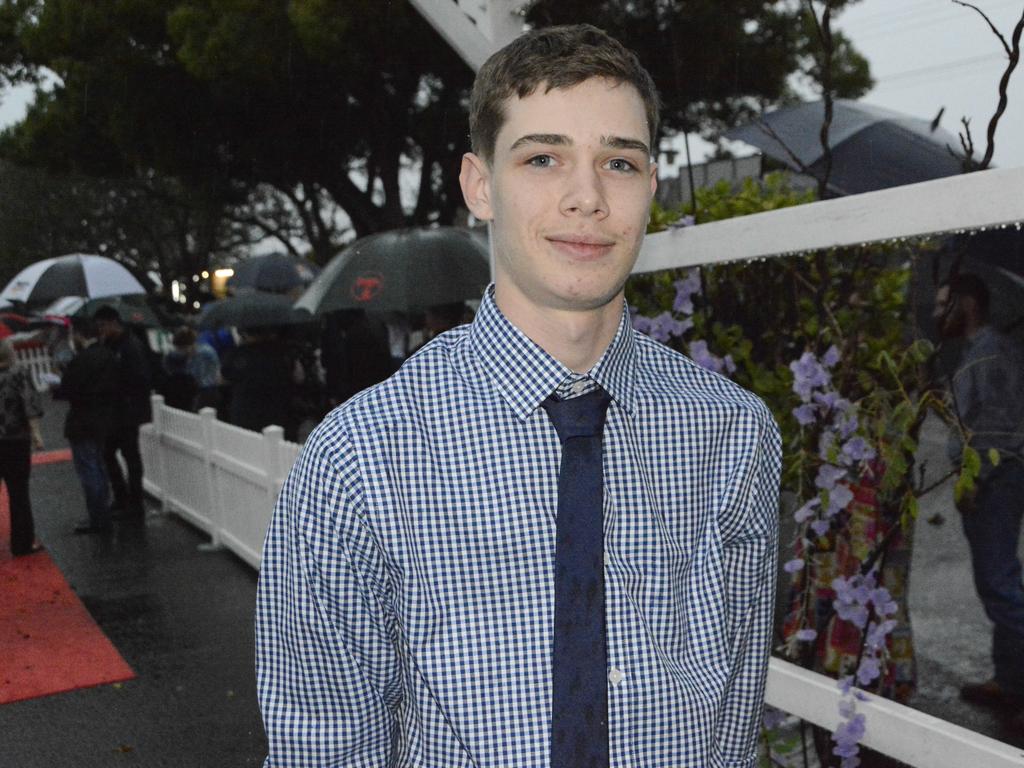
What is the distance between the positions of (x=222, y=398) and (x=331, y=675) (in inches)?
495

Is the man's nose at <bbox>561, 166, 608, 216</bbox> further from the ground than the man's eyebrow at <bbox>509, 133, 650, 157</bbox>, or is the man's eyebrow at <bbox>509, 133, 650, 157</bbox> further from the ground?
the man's eyebrow at <bbox>509, 133, 650, 157</bbox>

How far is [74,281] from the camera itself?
1329 cm

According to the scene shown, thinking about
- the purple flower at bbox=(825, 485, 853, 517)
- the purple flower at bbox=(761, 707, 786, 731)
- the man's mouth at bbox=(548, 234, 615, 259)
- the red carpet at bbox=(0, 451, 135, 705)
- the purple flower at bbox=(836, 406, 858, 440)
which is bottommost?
the red carpet at bbox=(0, 451, 135, 705)

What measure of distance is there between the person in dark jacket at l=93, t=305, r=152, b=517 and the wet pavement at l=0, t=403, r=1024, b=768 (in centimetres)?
110

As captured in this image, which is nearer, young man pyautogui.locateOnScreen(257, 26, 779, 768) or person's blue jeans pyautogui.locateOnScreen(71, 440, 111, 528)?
young man pyautogui.locateOnScreen(257, 26, 779, 768)

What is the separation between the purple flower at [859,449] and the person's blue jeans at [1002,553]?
2347mm

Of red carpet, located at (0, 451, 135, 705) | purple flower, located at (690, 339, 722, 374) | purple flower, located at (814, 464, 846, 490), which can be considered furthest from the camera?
red carpet, located at (0, 451, 135, 705)

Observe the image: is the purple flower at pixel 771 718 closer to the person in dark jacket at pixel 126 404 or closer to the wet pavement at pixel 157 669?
the wet pavement at pixel 157 669

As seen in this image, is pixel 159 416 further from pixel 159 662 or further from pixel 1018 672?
pixel 1018 672

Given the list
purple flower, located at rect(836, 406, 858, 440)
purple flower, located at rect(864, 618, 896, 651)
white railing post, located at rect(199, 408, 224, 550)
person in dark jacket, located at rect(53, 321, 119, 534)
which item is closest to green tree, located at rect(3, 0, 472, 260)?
person in dark jacket, located at rect(53, 321, 119, 534)

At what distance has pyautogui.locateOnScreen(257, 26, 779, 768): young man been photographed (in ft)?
4.98

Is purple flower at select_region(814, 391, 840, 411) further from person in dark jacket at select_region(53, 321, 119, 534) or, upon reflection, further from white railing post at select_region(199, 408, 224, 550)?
person in dark jacket at select_region(53, 321, 119, 534)

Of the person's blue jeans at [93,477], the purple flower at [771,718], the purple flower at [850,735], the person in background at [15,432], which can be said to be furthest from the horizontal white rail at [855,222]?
the person's blue jeans at [93,477]

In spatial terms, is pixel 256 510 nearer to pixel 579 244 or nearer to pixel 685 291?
pixel 685 291
